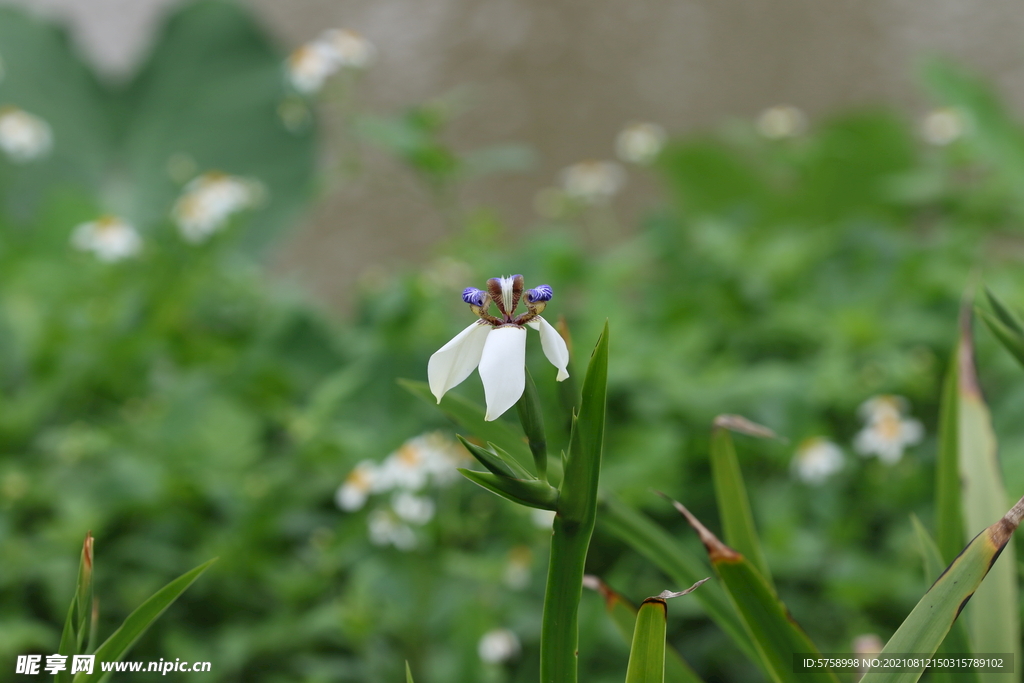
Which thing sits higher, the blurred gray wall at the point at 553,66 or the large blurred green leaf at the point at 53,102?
the blurred gray wall at the point at 553,66

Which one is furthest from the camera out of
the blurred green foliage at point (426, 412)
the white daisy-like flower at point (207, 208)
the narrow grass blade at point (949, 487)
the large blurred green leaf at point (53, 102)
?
the large blurred green leaf at point (53, 102)

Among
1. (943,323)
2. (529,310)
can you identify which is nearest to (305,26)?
(943,323)

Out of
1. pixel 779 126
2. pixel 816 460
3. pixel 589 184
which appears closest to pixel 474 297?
pixel 816 460

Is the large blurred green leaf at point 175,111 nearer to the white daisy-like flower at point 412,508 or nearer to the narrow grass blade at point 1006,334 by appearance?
the white daisy-like flower at point 412,508

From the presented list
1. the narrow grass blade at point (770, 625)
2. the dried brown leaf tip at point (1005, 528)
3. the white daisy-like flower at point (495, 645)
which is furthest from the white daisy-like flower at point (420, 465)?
the dried brown leaf tip at point (1005, 528)

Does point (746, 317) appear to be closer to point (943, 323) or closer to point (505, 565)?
point (943, 323)

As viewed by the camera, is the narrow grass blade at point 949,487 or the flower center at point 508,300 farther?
the narrow grass blade at point 949,487

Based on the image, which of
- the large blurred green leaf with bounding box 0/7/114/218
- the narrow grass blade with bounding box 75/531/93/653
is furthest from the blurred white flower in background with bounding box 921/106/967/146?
the large blurred green leaf with bounding box 0/7/114/218
